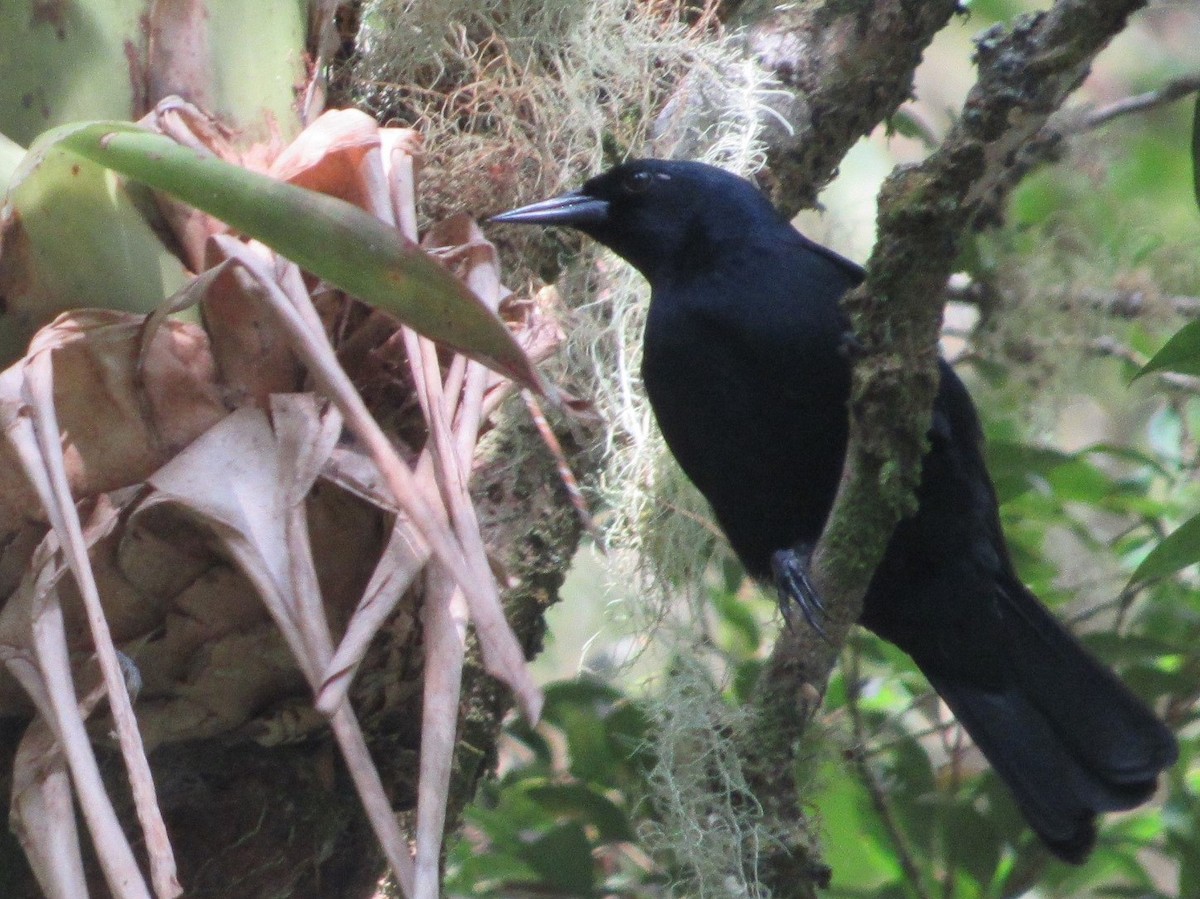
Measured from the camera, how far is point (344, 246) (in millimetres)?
1035

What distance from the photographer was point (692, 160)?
2520mm

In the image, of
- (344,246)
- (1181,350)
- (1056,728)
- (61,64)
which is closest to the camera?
(344,246)

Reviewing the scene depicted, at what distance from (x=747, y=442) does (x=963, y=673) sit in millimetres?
725

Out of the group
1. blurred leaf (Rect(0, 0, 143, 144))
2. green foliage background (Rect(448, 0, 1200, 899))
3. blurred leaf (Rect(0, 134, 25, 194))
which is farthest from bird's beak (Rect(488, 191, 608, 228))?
blurred leaf (Rect(0, 134, 25, 194))

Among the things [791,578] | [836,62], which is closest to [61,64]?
[791,578]

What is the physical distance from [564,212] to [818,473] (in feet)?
2.05

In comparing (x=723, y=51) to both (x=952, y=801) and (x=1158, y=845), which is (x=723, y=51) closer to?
(x=952, y=801)

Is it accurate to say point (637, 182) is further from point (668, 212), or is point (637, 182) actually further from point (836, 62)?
point (836, 62)

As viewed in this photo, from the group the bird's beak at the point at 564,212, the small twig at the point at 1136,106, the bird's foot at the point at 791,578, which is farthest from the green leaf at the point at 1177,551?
the small twig at the point at 1136,106

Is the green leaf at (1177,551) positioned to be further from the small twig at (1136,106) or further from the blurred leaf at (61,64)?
the small twig at (1136,106)

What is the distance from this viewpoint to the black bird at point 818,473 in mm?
2328

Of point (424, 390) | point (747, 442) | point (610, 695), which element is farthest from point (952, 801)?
point (424, 390)

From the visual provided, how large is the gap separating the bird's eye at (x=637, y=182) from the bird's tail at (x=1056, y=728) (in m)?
1.02

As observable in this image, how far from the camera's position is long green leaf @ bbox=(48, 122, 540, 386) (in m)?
1.04
